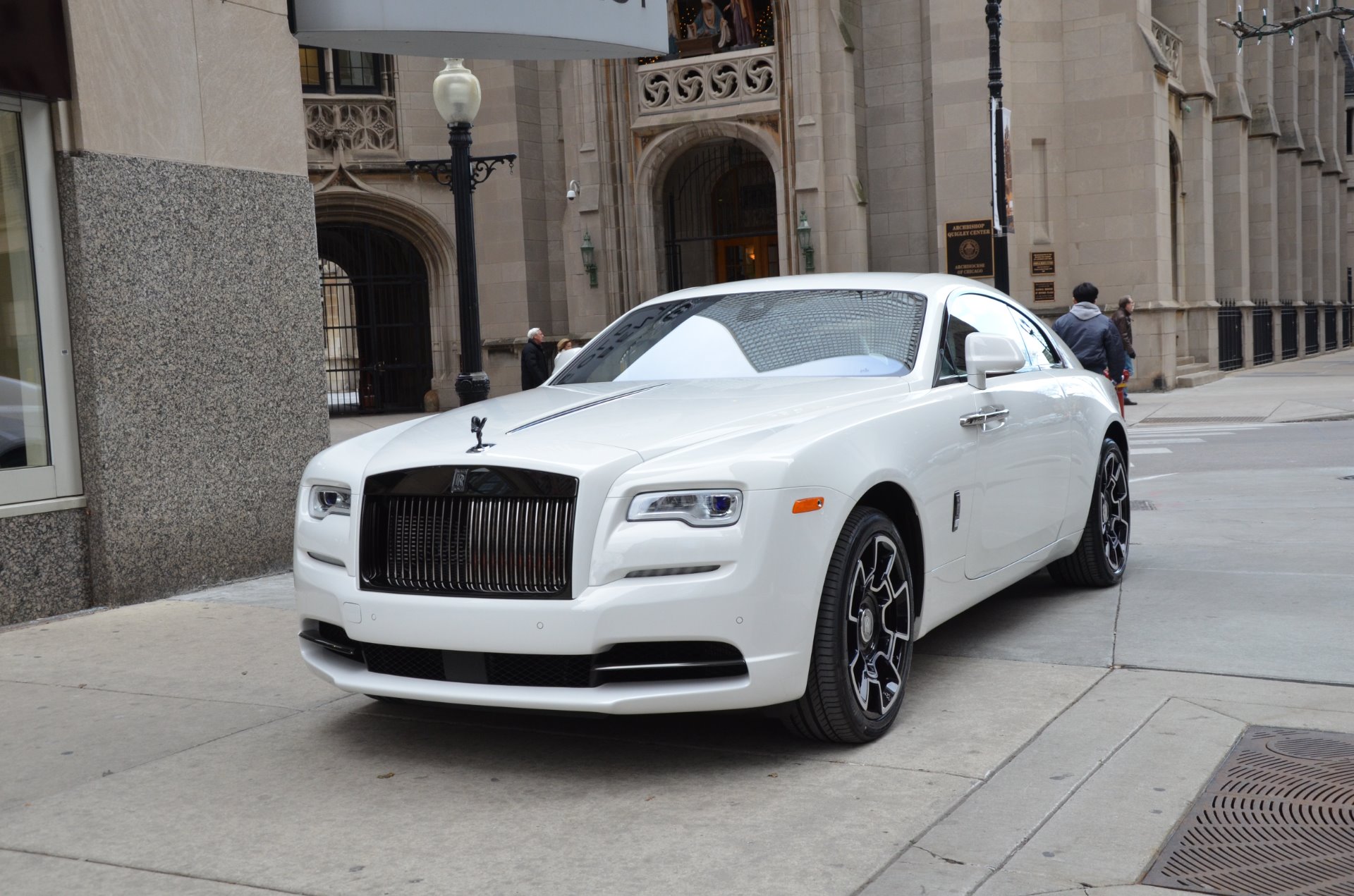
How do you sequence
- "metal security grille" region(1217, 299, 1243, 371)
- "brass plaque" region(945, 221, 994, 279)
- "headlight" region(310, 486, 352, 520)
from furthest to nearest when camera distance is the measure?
1. "metal security grille" region(1217, 299, 1243, 371)
2. "brass plaque" region(945, 221, 994, 279)
3. "headlight" region(310, 486, 352, 520)

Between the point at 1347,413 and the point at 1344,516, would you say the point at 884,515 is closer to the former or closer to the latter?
the point at 1344,516

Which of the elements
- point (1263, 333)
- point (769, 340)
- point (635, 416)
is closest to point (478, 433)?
point (635, 416)

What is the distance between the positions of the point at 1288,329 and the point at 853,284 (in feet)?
122

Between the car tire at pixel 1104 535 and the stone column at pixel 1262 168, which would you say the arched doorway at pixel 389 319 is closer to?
the stone column at pixel 1262 168

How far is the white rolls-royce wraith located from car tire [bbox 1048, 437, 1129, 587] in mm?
1481

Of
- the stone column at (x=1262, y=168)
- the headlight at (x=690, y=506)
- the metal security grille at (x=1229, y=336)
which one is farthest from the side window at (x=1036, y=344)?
the stone column at (x=1262, y=168)

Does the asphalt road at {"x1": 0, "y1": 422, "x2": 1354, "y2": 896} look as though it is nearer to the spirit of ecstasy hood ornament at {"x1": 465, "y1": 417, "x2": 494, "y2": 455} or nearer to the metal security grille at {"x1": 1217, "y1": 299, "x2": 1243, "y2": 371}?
the spirit of ecstasy hood ornament at {"x1": 465, "y1": 417, "x2": 494, "y2": 455}

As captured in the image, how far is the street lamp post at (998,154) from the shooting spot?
60.0ft

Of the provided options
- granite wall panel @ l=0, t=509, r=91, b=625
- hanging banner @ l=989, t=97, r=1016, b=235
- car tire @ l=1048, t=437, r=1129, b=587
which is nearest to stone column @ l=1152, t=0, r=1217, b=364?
hanging banner @ l=989, t=97, r=1016, b=235

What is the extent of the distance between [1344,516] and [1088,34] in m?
18.8

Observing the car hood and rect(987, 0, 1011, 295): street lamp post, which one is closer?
the car hood

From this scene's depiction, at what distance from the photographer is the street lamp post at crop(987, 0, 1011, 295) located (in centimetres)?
1828

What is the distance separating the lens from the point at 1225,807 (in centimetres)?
394

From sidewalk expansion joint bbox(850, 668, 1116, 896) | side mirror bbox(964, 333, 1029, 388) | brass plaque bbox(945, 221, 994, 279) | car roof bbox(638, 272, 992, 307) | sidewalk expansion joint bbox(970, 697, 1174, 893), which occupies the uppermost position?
brass plaque bbox(945, 221, 994, 279)
